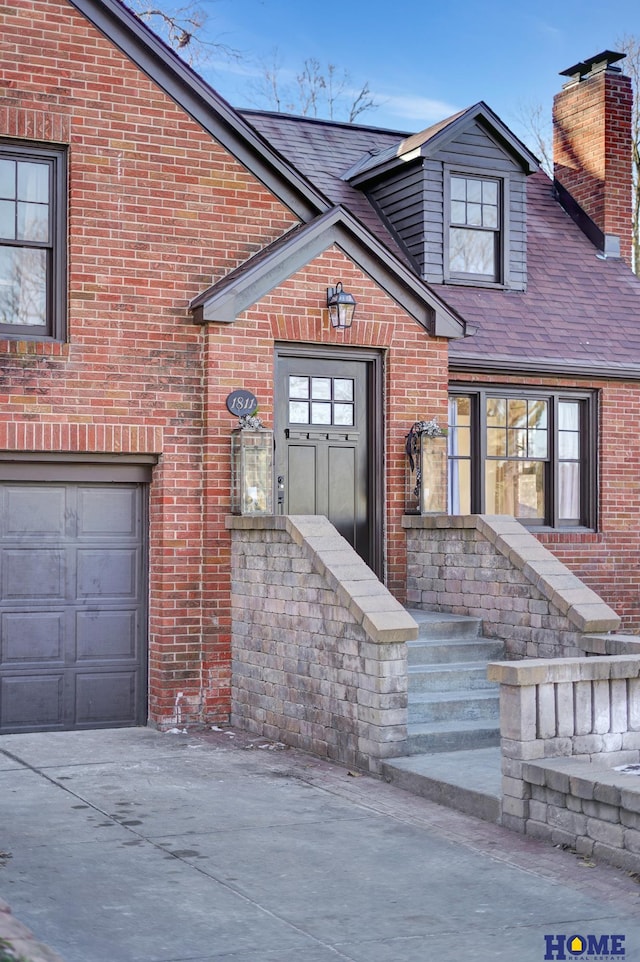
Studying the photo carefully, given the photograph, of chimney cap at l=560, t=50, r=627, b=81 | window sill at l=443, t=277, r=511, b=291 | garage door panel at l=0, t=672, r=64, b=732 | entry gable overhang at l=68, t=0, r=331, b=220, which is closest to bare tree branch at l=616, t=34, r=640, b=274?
chimney cap at l=560, t=50, r=627, b=81

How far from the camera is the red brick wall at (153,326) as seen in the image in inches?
410

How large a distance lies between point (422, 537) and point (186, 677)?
2.61 m

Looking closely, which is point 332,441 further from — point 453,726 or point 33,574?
point 453,726

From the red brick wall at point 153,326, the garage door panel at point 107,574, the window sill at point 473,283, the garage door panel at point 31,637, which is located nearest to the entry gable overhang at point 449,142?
the window sill at point 473,283

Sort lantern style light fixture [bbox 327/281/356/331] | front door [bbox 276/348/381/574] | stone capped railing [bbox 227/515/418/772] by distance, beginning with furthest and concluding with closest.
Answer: front door [bbox 276/348/381/574], lantern style light fixture [bbox 327/281/356/331], stone capped railing [bbox 227/515/418/772]

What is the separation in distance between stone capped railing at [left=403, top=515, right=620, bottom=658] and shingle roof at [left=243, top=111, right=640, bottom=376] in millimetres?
2556

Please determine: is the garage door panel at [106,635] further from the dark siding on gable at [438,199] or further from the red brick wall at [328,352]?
the dark siding on gable at [438,199]

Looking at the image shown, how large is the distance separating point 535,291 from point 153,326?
547 cm

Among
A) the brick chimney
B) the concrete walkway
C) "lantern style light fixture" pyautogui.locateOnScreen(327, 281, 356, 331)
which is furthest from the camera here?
the brick chimney

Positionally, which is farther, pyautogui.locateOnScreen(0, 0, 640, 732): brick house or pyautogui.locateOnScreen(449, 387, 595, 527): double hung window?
pyautogui.locateOnScreen(449, 387, 595, 527): double hung window

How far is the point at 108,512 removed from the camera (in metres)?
10.9

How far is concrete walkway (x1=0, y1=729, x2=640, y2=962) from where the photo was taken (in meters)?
5.23

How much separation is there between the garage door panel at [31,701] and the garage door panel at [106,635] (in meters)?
0.34

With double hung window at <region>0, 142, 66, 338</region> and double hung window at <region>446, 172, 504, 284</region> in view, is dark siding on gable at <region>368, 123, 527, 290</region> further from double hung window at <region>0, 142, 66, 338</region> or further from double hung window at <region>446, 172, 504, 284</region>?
double hung window at <region>0, 142, 66, 338</region>
